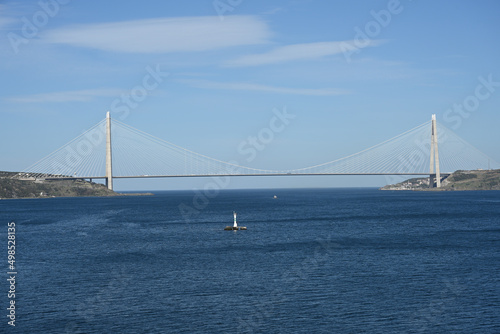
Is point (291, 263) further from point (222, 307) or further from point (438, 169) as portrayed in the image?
point (438, 169)

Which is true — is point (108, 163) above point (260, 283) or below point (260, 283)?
above

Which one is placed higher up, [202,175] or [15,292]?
[202,175]

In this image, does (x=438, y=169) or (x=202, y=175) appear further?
(x=438, y=169)

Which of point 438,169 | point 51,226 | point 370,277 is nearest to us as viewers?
point 370,277

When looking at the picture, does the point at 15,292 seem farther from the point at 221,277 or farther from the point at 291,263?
the point at 291,263

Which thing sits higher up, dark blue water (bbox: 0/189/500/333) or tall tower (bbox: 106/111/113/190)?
tall tower (bbox: 106/111/113/190)

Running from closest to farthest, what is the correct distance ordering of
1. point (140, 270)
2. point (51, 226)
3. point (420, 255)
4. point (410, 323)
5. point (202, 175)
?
point (410, 323), point (140, 270), point (420, 255), point (51, 226), point (202, 175)

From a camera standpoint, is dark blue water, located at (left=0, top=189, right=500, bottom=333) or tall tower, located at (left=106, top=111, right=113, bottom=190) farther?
tall tower, located at (left=106, top=111, right=113, bottom=190)

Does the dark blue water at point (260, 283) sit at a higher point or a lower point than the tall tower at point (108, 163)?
lower

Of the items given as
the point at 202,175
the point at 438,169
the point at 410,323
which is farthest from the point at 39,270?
the point at 438,169

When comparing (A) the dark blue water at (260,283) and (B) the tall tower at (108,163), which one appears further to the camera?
(B) the tall tower at (108,163)

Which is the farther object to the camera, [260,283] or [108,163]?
[108,163]
